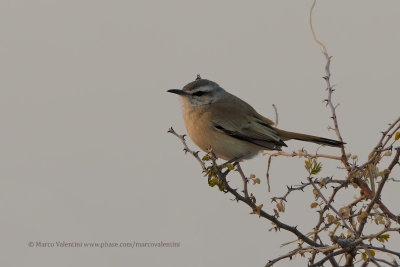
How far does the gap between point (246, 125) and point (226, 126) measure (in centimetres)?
31

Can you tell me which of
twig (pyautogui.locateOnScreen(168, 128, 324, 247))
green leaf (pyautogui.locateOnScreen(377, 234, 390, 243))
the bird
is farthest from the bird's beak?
green leaf (pyautogui.locateOnScreen(377, 234, 390, 243))

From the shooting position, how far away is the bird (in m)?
8.18

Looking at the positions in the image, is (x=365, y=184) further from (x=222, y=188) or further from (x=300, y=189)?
(x=222, y=188)

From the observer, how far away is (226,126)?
27.8 feet

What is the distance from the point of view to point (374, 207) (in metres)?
4.29

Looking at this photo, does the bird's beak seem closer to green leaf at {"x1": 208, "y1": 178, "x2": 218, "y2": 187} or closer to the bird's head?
the bird's head

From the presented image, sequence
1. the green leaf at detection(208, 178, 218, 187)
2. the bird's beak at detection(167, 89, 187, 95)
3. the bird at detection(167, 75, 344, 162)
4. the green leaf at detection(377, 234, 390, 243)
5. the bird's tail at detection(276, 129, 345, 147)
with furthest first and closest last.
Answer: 1. the bird's beak at detection(167, 89, 187, 95)
2. the bird's tail at detection(276, 129, 345, 147)
3. the bird at detection(167, 75, 344, 162)
4. the green leaf at detection(208, 178, 218, 187)
5. the green leaf at detection(377, 234, 390, 243)

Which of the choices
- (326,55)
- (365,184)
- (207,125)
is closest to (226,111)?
(207,125)

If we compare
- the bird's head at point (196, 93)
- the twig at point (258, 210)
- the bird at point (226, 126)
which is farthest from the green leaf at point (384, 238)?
the bird's head at point (196, 93)

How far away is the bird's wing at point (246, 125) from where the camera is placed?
8.20 metres

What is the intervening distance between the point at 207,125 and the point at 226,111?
0.49 metres

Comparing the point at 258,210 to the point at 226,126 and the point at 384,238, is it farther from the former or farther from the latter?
the point at 226,126

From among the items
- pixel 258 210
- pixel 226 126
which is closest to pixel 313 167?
pixel 258 210

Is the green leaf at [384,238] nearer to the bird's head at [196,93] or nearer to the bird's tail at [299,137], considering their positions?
the bird's tail at [299,137]
